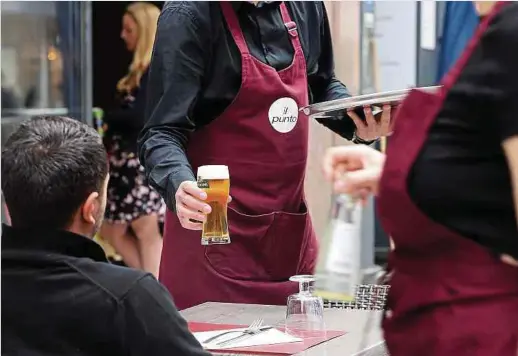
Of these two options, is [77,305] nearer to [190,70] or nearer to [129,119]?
[190,70]

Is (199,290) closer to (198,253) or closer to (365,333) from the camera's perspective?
(198,253)

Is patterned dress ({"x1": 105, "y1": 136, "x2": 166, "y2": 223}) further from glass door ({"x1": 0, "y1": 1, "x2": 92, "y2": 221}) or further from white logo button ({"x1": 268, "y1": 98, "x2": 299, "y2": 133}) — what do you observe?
white logo button ({"x1": 268, "y1": 98, "x2": 299, "y2": 133})

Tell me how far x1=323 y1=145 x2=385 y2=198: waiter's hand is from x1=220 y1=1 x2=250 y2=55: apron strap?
1.10 m

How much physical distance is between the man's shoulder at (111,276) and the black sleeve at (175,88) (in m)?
0.73

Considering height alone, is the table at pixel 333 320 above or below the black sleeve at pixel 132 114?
below

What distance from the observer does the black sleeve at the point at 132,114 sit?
17.9 feet

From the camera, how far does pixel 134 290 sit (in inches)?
66.6

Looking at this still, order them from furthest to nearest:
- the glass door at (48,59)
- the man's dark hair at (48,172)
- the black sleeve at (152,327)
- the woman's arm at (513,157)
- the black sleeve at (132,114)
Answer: the black sleeve at (132,114), the glass door at (48,59), the man's dark hair at (48,172), the black sleeve at (152,327), the woman's arm at (513,157)

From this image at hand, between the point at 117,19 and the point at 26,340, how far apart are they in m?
4.57

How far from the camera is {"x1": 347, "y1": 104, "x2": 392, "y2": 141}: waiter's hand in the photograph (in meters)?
2.49

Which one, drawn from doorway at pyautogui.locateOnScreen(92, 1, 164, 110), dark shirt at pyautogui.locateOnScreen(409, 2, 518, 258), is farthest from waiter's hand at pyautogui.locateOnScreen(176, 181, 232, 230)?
doorway at pyautogui.locateOnScreen(92, 1, 164, 110)

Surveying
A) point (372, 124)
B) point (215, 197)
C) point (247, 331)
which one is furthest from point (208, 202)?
point (372, 124)

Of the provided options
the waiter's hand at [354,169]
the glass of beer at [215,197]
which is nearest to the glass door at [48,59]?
the glass of beer at [215,197]

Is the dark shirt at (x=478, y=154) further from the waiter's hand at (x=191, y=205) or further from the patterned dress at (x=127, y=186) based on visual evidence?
the patterned dress at (x=127, y=186)
